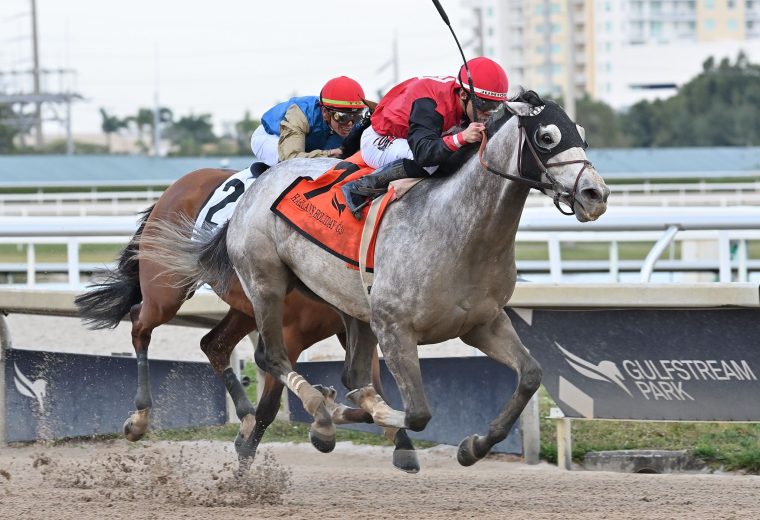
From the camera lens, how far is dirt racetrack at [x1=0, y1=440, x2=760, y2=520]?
4.31 m

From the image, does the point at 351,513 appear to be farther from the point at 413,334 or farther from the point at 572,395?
the point at 572,395

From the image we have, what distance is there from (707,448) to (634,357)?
516mm

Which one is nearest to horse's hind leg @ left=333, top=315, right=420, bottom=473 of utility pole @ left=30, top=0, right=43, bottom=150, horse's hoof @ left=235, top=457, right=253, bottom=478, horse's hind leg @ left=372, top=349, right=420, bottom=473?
horse's hind leg @ left=372, top=349, right=420, bottom=473

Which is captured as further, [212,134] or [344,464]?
[212,134]

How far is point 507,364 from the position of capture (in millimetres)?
4430

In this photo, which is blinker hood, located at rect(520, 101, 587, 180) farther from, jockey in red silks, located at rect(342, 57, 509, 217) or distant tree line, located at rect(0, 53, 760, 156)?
distant tree line, located at rect(0, 53, 760, 156)

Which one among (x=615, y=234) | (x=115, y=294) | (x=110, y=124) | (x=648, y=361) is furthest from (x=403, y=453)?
(x=110, y=124)

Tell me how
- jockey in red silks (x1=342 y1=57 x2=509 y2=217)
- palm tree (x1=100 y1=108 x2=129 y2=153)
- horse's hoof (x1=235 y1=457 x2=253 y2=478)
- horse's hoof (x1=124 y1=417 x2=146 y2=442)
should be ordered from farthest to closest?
palm tree (x1=100 y1=108 x2=129 y2=153), horse's hoof (x1=124 y1=417 x2=146 y2=442), horse's hoof (x1=235 y1=457 x2=253 y2=478), jockey in red silks (x1=342 y1=57 x2=509 y2=217)

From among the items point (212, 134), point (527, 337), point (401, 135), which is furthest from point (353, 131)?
point (212, 134)

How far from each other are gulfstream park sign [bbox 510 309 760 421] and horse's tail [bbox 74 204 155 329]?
186 centimetres

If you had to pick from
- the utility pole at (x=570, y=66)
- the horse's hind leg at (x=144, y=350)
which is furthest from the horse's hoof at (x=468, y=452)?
the utility pole at (x=570, y=66)

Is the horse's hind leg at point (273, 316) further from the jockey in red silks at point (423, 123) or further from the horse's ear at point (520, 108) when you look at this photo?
the horse's ear at point (520, 108)

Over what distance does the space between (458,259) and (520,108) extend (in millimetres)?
543

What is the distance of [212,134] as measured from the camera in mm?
66500
